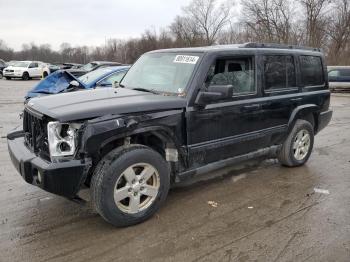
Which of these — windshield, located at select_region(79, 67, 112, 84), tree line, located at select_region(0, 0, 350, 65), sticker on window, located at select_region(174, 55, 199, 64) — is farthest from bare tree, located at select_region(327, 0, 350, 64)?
sticker on window, located at select_region(174, 55, 199, 64)

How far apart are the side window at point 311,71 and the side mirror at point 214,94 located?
2251mm

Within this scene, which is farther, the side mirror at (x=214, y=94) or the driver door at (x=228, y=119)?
the driver door at (x=228, y=119)

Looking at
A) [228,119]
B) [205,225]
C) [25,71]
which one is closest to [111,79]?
[228,119]

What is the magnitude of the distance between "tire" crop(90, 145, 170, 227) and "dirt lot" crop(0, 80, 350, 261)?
0.17 metres

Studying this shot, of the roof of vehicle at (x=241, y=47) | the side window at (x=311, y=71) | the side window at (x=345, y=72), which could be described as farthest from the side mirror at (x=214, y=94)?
the side window at (x=345, y=72)

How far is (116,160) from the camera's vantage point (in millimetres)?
3906

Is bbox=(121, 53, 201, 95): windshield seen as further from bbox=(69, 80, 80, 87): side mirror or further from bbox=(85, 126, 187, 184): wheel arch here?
bbox=(69, 80, 80, 87): side mirror

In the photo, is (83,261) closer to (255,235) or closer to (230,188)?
(255,235)

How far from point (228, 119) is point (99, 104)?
1707 millimetres

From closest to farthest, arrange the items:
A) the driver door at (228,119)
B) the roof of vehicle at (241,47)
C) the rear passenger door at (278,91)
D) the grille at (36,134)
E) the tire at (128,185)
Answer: the tire at (128,185) < the grille at (36,134) < the driver door at (228,119) < the roof of vehicle at (241,47) < the rear passenger door at (278,91)

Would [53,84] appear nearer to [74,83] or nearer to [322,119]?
A: [74,83]

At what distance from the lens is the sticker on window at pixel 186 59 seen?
15.8 ft

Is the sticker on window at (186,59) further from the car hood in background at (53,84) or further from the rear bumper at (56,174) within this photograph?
the car hood in background at (53,84)

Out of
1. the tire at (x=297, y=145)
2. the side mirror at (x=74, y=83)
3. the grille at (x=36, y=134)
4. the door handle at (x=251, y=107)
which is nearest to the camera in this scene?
the grille at (x=36, y=134)
